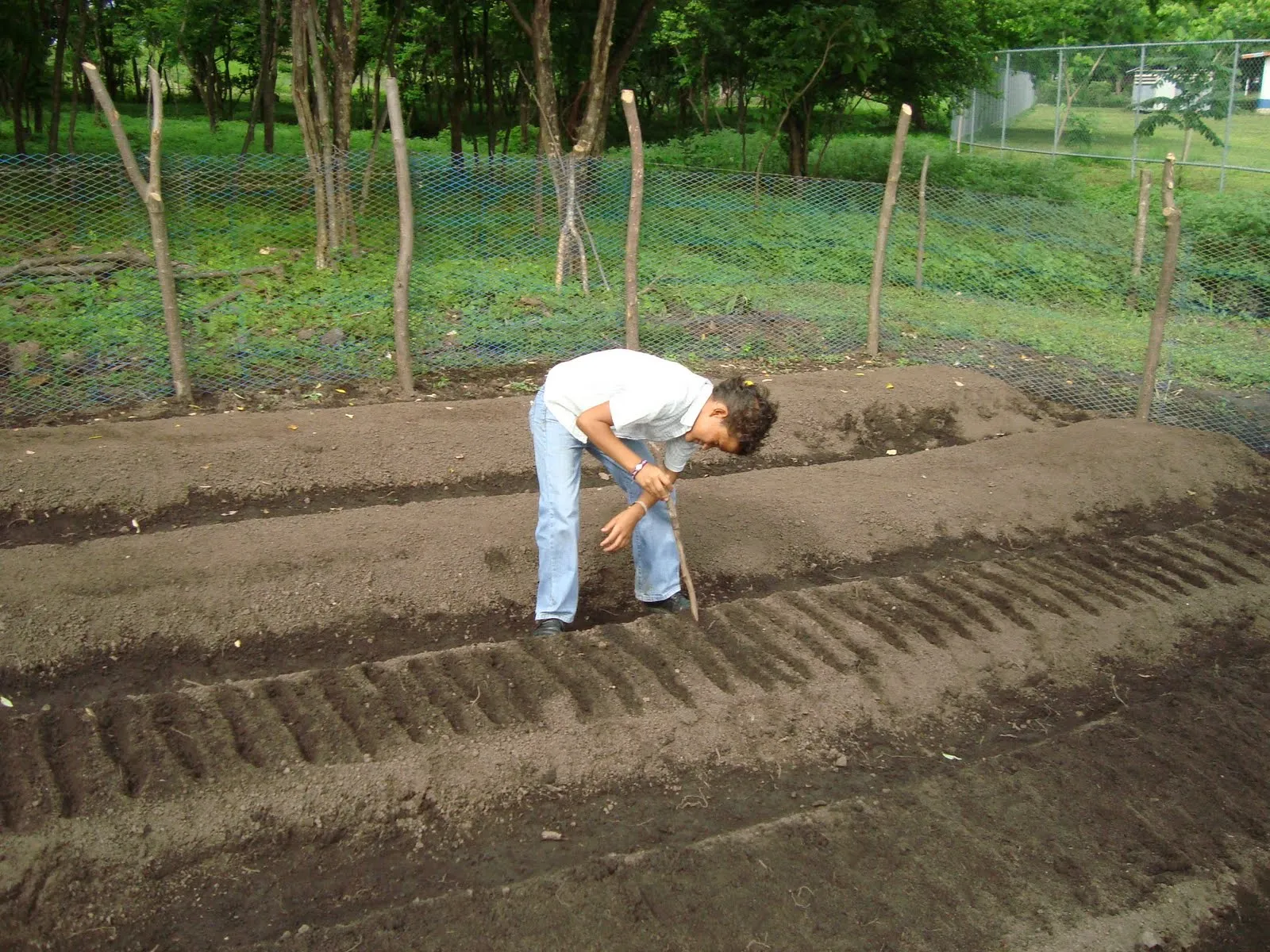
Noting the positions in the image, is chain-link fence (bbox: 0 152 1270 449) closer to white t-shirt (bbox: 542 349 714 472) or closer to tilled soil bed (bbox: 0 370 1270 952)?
tilled soil bed (bbox: 0 370 1270 952)

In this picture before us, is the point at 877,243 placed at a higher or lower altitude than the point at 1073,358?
higher

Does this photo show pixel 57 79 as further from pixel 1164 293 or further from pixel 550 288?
pixel 1164 293

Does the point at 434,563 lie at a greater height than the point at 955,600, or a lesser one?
greater

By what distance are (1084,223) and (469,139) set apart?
51.3 feet

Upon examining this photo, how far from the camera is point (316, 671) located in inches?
173

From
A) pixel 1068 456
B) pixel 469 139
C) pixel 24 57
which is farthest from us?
pixel 469 139

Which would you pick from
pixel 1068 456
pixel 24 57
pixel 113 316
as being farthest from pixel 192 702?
pixel 24 57

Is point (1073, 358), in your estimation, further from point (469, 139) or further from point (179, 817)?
point (469, 139)

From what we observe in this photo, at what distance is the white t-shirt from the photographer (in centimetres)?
407

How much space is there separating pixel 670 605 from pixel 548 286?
438cm

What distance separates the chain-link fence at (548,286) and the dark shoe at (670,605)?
363 centimetres

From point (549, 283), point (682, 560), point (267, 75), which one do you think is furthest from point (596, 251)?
point (267, 75)

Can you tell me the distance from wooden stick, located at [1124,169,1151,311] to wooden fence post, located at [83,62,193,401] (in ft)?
25.2

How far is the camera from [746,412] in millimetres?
4066
